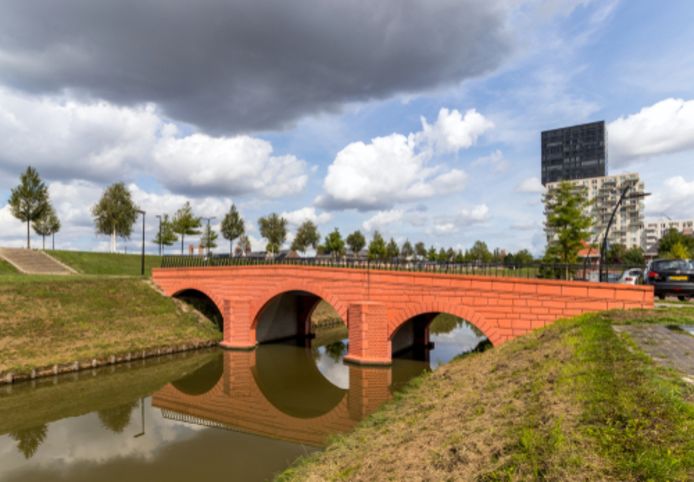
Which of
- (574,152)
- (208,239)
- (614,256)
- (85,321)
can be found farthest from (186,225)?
(574,152)

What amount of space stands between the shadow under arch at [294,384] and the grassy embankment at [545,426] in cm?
426

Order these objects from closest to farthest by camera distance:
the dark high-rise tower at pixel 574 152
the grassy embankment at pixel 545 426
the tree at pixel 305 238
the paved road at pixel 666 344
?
the grassy embankment at pixel 545 426 < the paved road at pixel 666 344 < the tree at pixel 305 238 < the dark high-rise tower at pixel 574 152

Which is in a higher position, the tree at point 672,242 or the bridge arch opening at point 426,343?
the tree at point 672,242

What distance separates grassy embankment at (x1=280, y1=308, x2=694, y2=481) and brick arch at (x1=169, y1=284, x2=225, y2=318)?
17.3 meters

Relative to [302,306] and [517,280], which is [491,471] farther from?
[302,306]

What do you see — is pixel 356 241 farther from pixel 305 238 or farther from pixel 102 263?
pixel 102 263

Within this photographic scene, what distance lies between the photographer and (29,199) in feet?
155

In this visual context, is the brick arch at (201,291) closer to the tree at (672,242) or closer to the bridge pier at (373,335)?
the bridge pier at (373,335)

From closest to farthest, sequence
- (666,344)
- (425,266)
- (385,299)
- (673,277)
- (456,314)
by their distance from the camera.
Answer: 1. (666,344)
2. (673,277)
3. (456,314)
4. (385,299)
5. (425,266)

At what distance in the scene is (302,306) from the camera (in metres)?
30.9

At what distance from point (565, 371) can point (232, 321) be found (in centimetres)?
2052

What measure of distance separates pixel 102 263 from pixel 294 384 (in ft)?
125

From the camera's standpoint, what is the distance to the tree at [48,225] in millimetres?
51494

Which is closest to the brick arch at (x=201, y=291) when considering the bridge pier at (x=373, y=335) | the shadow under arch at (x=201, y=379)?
the shadow under arch at (x=201, y=379)
